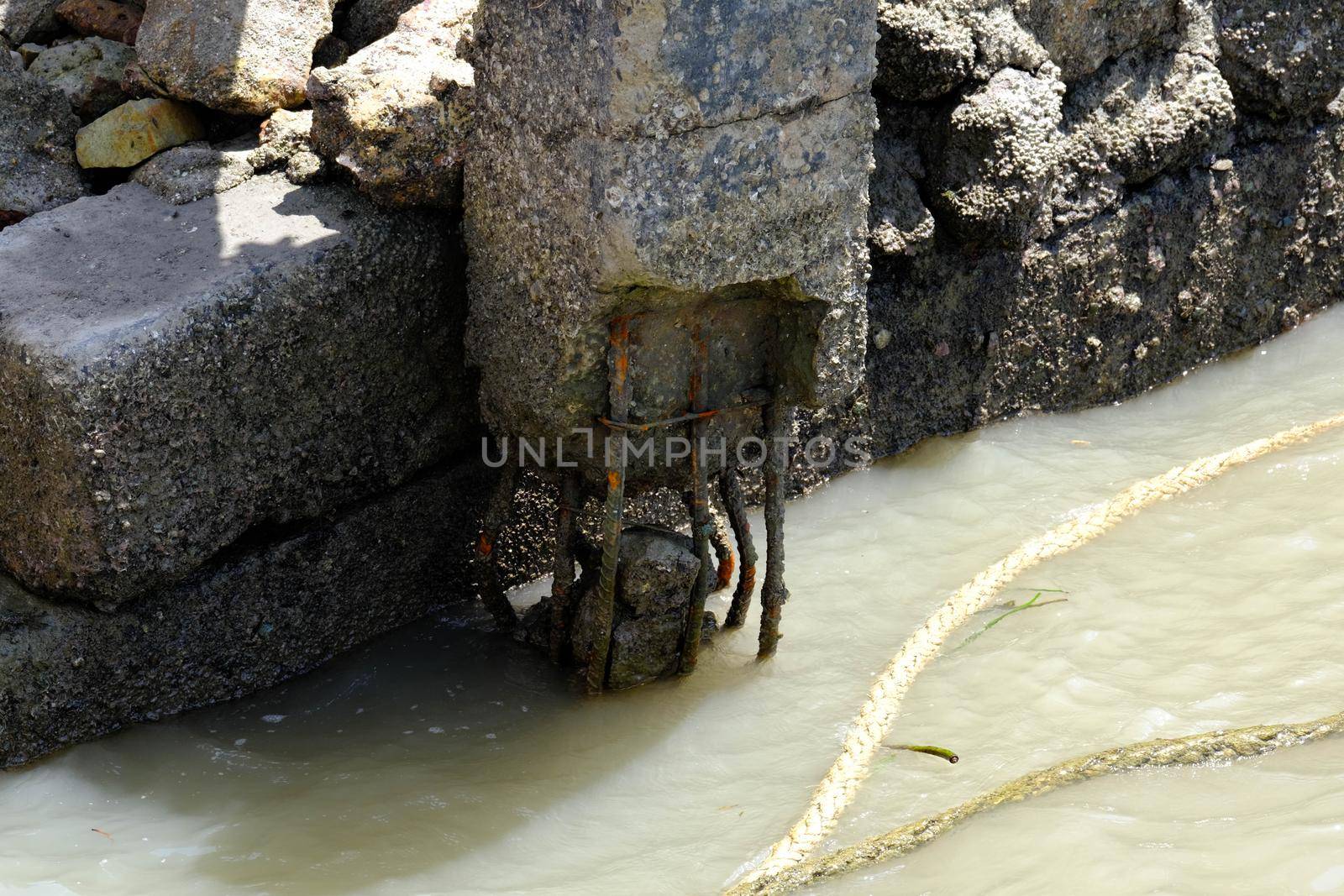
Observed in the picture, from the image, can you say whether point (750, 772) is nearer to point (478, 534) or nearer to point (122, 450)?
point (478, 534)

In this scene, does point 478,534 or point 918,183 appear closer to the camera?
point 478,534

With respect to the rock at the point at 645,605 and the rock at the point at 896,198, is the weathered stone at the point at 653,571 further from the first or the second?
the rock at the point at 896,198

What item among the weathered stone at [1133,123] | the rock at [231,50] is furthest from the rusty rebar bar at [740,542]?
the weathered stone at [1133,123]

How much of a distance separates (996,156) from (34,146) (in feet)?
8.14

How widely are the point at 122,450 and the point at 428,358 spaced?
Answer: 2.54 ft

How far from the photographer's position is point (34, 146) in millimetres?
3195

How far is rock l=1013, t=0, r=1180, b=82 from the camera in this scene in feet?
12.9

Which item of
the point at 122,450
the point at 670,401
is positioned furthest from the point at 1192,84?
the point at 122,450

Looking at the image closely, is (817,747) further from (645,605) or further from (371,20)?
(371,20)

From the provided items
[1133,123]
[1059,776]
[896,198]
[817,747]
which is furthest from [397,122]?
[1133,123]

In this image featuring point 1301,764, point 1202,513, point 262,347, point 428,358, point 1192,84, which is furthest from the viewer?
point 1192,84

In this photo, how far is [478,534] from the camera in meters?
3.44

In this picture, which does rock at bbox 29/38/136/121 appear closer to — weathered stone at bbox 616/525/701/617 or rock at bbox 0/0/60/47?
rock at bbox 0/0/60/47

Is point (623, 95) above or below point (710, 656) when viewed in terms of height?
above
